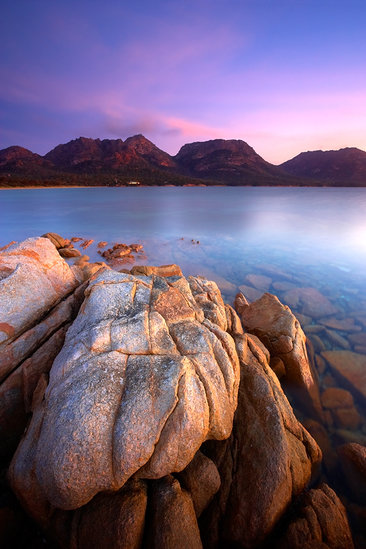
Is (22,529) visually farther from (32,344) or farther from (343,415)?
(343,415)

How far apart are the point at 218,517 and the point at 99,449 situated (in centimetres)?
197

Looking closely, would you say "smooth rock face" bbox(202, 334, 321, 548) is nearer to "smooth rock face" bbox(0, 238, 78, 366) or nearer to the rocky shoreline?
the rocky shoreline

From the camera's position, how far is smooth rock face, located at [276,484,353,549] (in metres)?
3.05

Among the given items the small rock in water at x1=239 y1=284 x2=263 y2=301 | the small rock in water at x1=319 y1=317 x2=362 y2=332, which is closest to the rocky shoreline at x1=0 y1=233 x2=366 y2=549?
the small rock in water at x1=319 y1=317 x2=362 y2=332

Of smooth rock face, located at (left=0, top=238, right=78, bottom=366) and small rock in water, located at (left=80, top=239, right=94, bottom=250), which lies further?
small rock in water, located at (left=80, top=239, right=94, bottom=250)

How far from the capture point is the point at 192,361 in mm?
3715

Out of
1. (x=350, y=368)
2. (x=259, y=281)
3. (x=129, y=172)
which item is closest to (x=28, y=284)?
(x=350, y=368)

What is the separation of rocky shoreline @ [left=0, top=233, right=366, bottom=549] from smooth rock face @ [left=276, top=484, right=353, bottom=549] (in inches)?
0.5

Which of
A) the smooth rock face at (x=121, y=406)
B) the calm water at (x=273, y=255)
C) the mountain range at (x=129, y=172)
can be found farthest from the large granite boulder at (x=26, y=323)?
the mountain range at (x=129, y=172)

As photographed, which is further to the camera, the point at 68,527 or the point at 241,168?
the point at 241,168

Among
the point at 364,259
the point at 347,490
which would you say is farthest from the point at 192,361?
the point at 364,259

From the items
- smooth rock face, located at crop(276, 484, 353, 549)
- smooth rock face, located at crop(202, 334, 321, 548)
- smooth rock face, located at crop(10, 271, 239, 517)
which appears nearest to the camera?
smooth rock face, located at crop(10, 271, 239, 517)

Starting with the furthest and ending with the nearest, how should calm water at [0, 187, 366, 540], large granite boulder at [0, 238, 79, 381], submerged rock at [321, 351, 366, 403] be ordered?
calm water at [0, 187, 366, 540] → submerged rock at [321, 351, 366, 403] → large granite boulder at [0, 238, 79, 381]

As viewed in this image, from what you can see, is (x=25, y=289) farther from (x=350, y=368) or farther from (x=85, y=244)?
(x=85, y=244)
